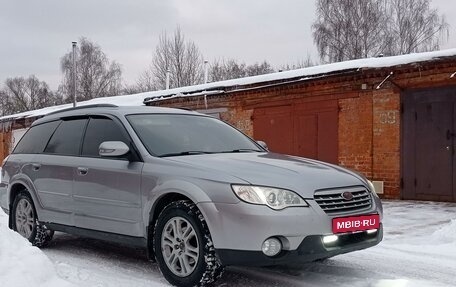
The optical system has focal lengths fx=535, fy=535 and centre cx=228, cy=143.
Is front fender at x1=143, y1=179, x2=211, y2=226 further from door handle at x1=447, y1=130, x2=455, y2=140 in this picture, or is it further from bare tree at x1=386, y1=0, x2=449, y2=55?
bare tree at x1=386, y1=0, x2=449, y2=55

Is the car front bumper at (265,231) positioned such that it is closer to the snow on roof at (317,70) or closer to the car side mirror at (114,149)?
the car side mirror at (114,149)

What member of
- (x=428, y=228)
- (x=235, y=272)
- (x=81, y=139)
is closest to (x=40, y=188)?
(x=81, y=139)

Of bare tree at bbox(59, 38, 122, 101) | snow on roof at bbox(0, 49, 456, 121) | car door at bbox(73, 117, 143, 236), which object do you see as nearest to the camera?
car door at bbox(73, 117, 143, 236)

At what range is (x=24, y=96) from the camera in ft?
242

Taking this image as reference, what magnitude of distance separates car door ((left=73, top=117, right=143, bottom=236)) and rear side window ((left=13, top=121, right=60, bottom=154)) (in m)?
0.96

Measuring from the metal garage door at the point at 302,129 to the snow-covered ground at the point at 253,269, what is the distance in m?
5.44

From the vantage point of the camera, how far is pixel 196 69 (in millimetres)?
41812

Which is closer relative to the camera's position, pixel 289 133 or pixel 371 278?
pixel 371 278

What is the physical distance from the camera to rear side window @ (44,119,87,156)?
5996 mm

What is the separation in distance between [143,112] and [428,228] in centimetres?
448

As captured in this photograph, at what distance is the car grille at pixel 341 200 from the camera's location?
424 centimetres

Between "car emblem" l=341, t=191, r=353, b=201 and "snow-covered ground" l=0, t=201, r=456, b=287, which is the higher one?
"car emblem" l=341, t=191, r=353, b=201

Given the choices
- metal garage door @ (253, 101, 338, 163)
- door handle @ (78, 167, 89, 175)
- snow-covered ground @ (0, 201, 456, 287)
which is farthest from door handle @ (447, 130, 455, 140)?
door handle @ (78, 167, 89, 175)

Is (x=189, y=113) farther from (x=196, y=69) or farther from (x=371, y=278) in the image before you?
(x=196, y=69)
